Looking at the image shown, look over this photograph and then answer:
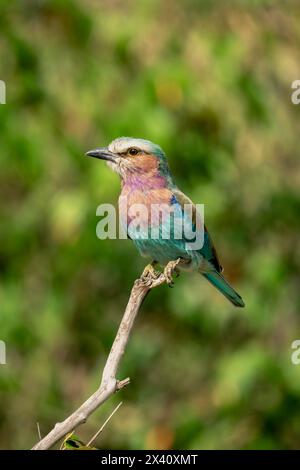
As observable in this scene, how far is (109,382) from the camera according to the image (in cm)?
296

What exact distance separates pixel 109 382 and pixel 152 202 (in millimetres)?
1781

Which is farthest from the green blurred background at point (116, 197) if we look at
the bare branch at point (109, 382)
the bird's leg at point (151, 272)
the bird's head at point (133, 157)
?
the bare branch at point (109, 382)

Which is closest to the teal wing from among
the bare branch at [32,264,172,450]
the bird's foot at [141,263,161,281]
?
the bird's foot at [141,263,161,281]

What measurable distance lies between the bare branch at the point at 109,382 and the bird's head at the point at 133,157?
92 centimetres

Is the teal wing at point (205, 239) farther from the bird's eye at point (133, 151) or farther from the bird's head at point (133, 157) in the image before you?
the bird's eye at point (133, 151)

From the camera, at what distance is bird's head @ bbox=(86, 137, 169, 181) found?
4.64 meters

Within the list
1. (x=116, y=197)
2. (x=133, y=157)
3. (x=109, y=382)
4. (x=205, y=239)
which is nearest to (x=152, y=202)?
(x=133, y=157)

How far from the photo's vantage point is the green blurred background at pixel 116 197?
6648 mm

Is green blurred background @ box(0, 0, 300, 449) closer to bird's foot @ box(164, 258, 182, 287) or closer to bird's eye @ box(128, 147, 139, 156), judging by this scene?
bird's eye @ box(128, 147, 139, 156)

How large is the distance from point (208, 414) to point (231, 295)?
6.98 ft

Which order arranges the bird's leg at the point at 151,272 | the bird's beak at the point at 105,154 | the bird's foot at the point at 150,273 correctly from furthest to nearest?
the bird's beak at the point at 105,154
the bird's leg at the point at 151,272
the bird's foot at the point at 150,273

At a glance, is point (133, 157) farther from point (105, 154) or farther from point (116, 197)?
point (116, 197)

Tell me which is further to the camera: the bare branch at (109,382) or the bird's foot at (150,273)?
the bird's foot at (150,273)
